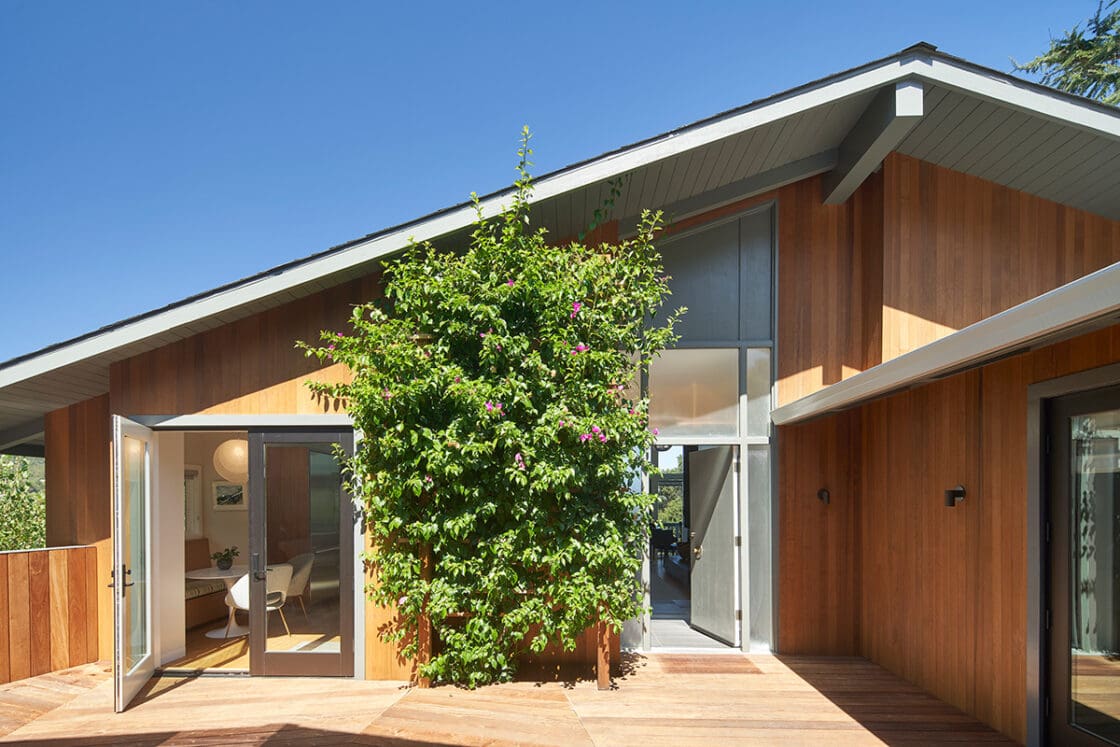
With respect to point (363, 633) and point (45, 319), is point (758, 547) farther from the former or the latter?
point (45, 319)

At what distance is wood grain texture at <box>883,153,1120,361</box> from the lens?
5602 millimetres

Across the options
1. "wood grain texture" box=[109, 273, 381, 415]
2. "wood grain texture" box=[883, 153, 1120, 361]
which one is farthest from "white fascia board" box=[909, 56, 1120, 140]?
"wood grain texture" box=[109, 273, 381, 415]

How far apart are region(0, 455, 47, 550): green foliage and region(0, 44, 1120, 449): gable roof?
1.78m

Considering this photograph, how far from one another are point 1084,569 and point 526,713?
329cm

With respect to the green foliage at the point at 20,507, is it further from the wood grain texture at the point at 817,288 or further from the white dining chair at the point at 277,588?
the wood grain texture at the point at 817,288

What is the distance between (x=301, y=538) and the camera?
5.10m

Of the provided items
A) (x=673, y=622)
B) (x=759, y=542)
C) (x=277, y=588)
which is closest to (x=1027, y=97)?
(x=759, y=542)

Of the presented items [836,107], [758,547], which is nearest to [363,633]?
[758,547]

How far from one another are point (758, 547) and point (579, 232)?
3.18 meters

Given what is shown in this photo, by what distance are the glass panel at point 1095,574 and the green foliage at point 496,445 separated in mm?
2546

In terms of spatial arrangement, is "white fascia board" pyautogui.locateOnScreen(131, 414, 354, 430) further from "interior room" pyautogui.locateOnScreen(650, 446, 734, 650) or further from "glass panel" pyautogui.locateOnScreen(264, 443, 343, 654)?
"interior room" pyautogui.locateOnScreen(650, 446, 734, 650)

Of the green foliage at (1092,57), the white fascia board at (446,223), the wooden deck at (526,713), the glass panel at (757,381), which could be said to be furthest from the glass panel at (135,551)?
the green foliage at (1092,57)

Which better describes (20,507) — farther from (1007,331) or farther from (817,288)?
(1007,331)

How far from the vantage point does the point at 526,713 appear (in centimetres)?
440
